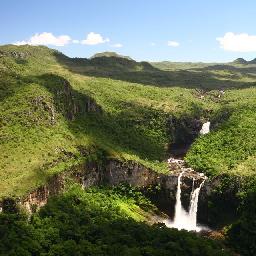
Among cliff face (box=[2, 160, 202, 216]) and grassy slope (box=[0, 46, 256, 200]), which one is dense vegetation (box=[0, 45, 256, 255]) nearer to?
grassy slope (box=[0, 46, 256, 200])

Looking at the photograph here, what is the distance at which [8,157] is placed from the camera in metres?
90.4

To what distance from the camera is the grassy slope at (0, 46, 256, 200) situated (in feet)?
305

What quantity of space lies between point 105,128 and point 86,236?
4858cm

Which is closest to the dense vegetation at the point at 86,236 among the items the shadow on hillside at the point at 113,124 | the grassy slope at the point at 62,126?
the grassy slope at the point at 62,126

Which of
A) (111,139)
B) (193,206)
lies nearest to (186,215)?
(193,206)

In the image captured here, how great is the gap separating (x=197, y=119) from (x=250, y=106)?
14.8m

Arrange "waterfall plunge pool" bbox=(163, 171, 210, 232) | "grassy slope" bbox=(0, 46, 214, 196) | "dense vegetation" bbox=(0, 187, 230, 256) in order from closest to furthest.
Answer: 1. "dense vegetation" bbox=(0, 187, 230, 256)
2. "grassy slope" bbox=(0, 46, 214, 196)
3. "waterfall plunge pool" bbox=(163, 171, 210, 232)

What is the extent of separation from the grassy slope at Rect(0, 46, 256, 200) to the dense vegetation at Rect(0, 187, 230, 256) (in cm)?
619

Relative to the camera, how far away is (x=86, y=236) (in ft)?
250

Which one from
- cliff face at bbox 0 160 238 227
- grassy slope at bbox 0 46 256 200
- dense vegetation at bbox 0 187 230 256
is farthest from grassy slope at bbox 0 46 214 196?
dense vegetation at bbox 0 187 230 256

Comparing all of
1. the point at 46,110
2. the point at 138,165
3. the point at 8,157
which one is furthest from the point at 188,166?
the point at 8,157

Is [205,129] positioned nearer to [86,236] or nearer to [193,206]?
[193,206]

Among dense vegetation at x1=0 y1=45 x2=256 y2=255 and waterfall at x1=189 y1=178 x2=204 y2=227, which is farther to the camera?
waterfall at x1=189 y1=178 x2=204 y2=227

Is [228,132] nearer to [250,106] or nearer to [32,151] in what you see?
[250,106]
